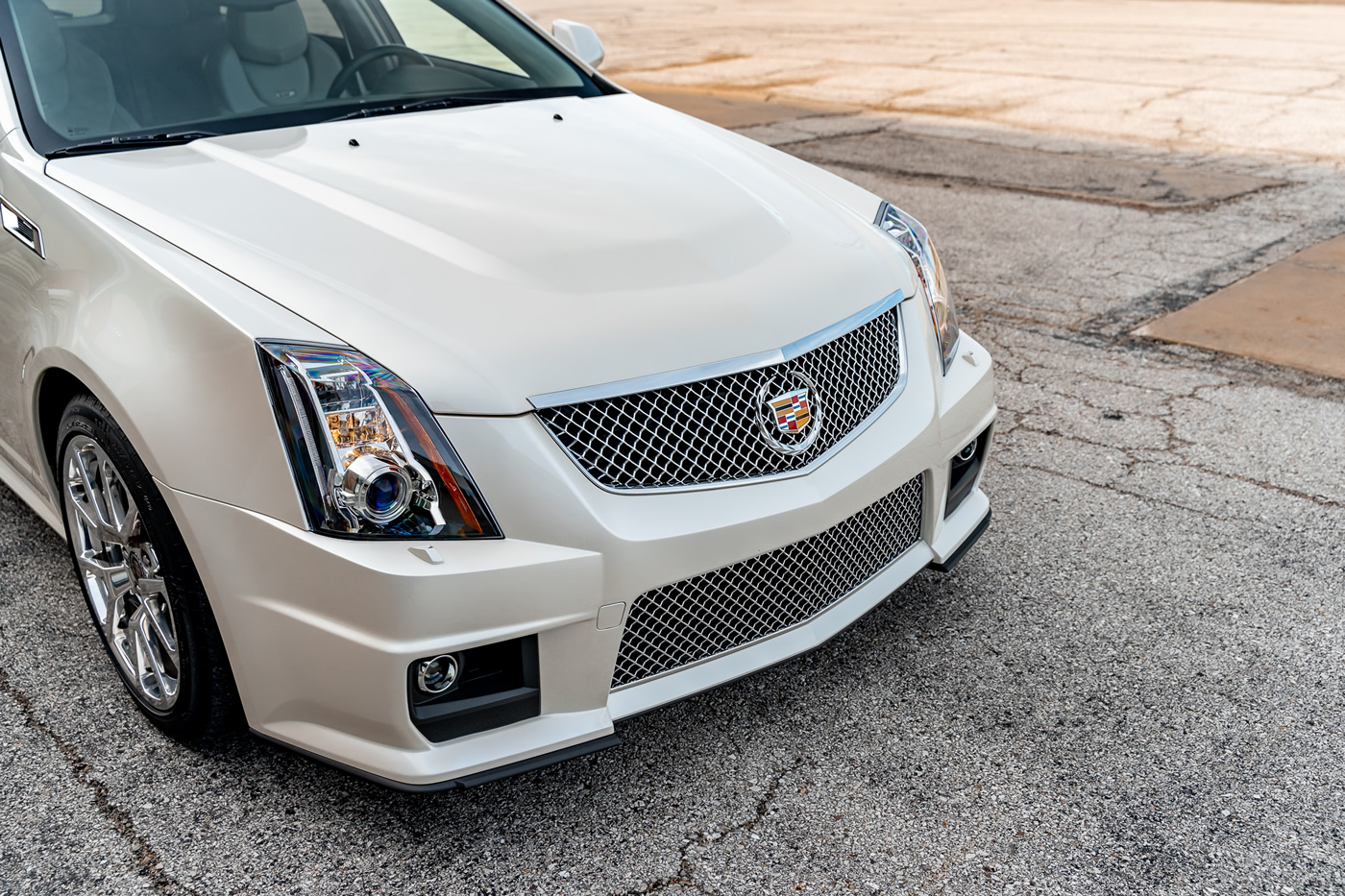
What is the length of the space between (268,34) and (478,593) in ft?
6.59

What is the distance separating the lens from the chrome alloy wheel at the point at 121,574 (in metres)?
2.52

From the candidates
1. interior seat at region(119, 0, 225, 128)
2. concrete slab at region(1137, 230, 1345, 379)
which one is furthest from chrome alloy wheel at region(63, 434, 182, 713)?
concrete slab at region(1137, 230, 1345, 379)

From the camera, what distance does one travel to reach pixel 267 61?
10.7ft

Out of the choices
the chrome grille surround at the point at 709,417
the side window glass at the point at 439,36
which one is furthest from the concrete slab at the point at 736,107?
the chrome grille surround at the point at 709,417

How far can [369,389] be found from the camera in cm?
209

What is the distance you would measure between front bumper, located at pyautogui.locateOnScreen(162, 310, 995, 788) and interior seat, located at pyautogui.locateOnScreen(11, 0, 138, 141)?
3.87ft

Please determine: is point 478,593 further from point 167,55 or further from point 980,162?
point 980,162

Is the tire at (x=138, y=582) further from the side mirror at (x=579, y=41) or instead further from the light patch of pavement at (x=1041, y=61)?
the light patch of pavement at (x=1041, y=61)

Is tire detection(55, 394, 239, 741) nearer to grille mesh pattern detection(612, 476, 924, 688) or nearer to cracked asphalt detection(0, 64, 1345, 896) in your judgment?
cracked asphalt detection(0, 64, 1345, 896)

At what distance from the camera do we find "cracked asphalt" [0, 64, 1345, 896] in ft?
7.52

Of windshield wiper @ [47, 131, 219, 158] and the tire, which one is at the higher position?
windshield wiper @ [47, 131, 219, 158]

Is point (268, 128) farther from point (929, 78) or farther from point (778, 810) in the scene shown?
point (929, 78)

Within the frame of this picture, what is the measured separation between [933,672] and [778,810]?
644 mm

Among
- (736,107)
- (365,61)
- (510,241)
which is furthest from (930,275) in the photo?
(736,107)
